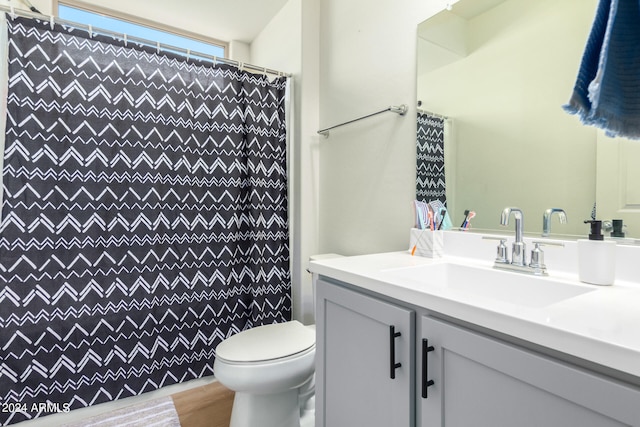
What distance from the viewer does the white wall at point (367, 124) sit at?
1503 mm

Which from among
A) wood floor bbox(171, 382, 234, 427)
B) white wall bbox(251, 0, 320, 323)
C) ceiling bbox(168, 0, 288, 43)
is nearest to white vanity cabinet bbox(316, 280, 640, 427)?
wood floor bbox(171, 382, 234, 427)

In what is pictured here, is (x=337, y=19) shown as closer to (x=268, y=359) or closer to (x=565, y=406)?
(x=268, y=359)

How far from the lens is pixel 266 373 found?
1281 millimetres

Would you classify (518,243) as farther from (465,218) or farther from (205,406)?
(205,406)

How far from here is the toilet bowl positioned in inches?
50.4

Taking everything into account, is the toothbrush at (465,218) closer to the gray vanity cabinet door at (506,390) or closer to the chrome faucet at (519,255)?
the chrome faucet at (519,255)

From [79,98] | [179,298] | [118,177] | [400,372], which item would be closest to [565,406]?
[400,372]

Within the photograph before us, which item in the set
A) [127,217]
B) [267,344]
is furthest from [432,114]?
[127,217]

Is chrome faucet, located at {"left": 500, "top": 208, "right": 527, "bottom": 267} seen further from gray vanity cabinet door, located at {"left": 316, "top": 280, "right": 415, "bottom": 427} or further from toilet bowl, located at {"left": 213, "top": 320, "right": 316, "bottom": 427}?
toilet bowl, located at {"left": 213, "top": 320, "right": 316, "bottom": 427}

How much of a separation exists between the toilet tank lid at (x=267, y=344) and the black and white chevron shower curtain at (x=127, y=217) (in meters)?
0.49

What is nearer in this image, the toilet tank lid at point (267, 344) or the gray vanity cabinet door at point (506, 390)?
the gray vanity cabinet door at point (506, 390)

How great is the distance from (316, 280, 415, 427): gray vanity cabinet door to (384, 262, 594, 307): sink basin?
0.42 ft

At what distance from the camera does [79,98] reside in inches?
61.8

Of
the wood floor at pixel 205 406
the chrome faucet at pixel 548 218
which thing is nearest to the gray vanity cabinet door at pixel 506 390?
the chrome faucet at pixel 548 218
